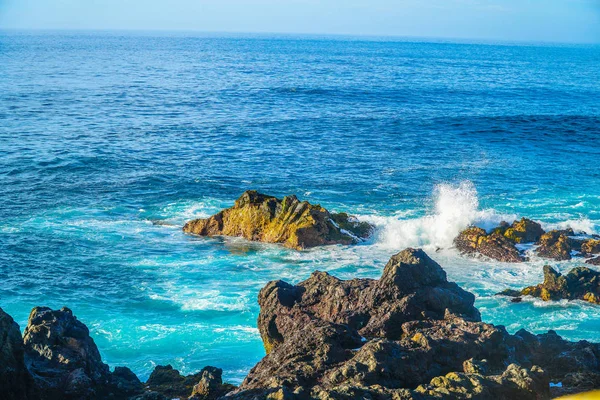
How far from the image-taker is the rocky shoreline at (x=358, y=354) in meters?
11.8

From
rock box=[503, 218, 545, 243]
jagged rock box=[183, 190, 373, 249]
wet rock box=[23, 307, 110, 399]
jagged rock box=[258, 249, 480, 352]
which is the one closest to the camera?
wet rock box=[23, 307, 110, 399]

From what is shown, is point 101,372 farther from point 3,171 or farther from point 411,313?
point 3,171

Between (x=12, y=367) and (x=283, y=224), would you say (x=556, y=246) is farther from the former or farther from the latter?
(x=12, y=367)

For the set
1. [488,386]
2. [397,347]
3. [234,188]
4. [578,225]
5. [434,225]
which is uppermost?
[397,347]

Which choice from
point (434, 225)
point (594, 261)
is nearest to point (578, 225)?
point (594, 261)

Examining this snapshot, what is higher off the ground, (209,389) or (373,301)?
(373,301)

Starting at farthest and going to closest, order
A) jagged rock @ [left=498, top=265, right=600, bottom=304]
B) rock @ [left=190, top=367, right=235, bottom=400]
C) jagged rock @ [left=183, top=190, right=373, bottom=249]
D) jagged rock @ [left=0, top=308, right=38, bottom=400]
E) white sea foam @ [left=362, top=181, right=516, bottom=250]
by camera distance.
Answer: white sea foam @ [left=362, top=181, right=516, bottom=250] → jagged rock @ [left=183, top=190, right=373, bottom=249] → jagged rock @ [left=498, top=265, right=600, bottom=304] → rock @ [left=190, top=367, right=235, bottom=400] → jagged rock @ [left=0, top=308, right=38, bottom=400]

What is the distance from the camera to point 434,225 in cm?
3512

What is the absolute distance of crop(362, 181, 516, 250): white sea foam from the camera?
33.8 metres

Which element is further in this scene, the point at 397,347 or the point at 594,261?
the point at 594,261

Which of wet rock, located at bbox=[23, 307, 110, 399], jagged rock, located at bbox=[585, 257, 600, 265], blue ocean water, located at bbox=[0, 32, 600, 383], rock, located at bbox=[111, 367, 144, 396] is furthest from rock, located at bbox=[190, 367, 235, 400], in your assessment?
jagged rock, located at bbox=[585, 257, 600, 265]

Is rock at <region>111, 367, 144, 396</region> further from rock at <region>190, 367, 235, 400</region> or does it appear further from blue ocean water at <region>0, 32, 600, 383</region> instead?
blue ocean water at <region>0, 32, 600, 383</region>

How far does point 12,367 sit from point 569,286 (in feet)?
70.5

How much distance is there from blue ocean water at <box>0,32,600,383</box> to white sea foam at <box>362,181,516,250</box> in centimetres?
11
